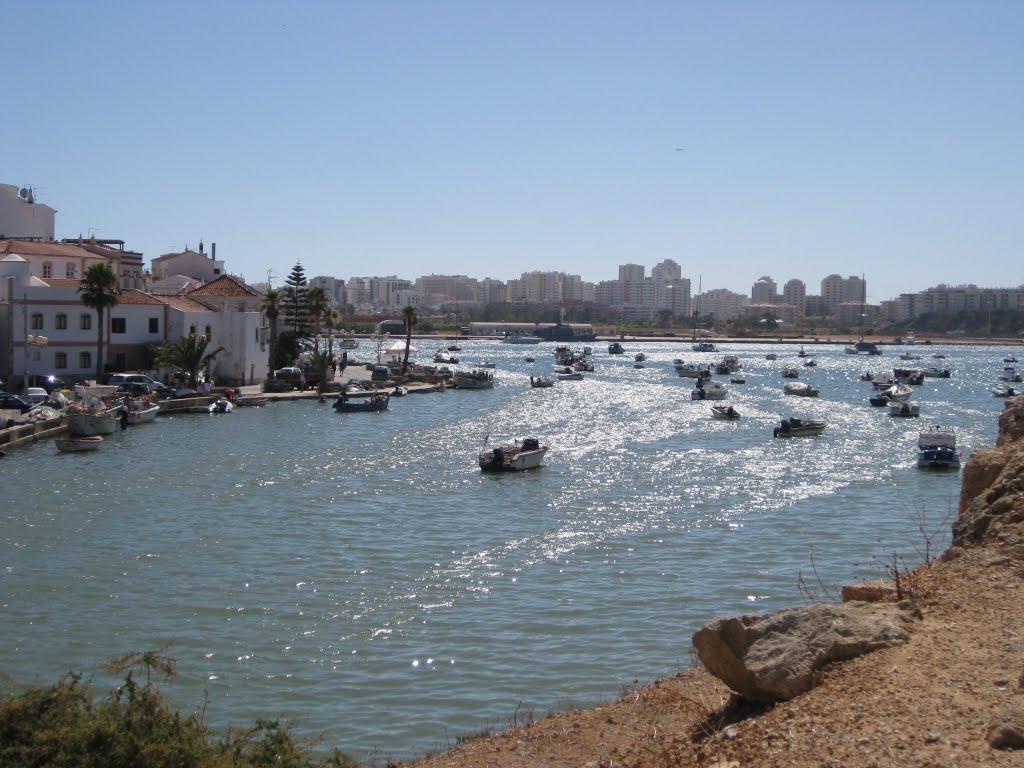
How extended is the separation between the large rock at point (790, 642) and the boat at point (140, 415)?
45434mm

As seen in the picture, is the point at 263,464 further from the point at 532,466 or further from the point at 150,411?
the point at 150,411

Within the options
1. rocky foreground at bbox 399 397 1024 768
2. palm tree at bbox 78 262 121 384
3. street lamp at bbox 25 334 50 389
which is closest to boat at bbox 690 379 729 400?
palm tree at bbox 78 262 121 384

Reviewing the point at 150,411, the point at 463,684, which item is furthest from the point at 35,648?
the point at 150,411

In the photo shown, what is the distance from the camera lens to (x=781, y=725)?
8.25 metres

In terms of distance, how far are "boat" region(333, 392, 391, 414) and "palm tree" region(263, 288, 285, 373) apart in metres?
11.6

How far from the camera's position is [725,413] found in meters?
62.1

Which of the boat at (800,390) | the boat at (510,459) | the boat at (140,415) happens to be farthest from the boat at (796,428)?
the boat at (140,415)

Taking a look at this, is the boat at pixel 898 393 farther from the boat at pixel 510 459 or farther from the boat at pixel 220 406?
the boat at pixel 220 406

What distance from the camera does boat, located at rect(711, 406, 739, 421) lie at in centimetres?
6194

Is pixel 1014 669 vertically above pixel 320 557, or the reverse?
pixel 1014 669

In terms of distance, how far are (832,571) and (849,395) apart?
65.4 meters

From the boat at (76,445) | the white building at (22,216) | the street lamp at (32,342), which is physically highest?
the white building at (22,216)

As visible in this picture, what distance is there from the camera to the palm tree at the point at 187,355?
60188 mm

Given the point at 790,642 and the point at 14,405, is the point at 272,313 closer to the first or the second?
the point at 14,405
